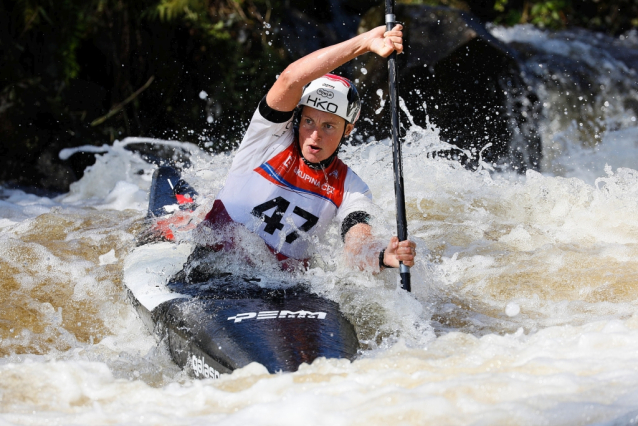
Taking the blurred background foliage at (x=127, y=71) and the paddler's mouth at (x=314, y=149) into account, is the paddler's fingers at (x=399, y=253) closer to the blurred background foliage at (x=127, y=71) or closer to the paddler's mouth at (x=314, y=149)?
the paddler's mouth at (x=314, y=149)

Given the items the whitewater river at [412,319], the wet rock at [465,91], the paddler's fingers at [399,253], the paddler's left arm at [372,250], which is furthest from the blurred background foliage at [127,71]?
the paddler's fingers at [399,253]

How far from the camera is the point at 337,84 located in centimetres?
332

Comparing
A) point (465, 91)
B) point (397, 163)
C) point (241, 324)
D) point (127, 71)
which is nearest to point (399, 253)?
point (397, 163)

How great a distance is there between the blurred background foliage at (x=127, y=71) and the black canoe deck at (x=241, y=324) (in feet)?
17.7

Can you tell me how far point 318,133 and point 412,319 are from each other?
103 centimetres

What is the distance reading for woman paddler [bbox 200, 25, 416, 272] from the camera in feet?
10.6

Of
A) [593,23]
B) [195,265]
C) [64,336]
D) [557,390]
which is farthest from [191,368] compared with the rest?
[593,23]

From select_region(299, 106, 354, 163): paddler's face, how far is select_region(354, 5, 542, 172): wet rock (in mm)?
4121

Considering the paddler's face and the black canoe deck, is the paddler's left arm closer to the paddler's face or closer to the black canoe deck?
the black canoe deck

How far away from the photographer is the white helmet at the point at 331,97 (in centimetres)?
326

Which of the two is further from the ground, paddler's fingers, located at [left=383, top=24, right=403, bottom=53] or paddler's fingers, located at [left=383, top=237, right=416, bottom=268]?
paddler's fingers, located at [left=383, top=24, right=403, bottom=53]

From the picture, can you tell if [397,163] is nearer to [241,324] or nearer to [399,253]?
[399,253]

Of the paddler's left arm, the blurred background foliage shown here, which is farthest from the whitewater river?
the blurred background foliage

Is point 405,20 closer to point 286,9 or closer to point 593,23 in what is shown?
point 286,9
